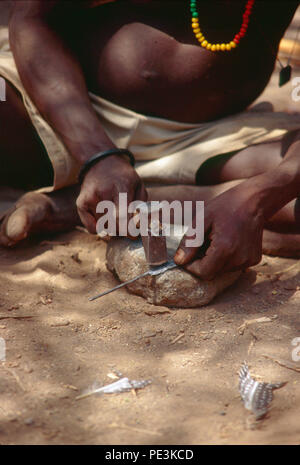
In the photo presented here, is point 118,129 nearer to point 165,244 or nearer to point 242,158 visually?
point 242,158

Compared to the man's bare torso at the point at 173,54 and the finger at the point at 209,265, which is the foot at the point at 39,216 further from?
the finger at the point at 209,265

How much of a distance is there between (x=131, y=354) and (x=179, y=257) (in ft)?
1.37

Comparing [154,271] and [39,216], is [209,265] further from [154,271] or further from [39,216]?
[39,216]

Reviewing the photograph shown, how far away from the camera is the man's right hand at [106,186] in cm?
219

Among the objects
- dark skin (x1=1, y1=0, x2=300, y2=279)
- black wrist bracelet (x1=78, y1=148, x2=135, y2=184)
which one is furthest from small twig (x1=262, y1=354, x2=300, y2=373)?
black wrist bracelet (x1=78, y1=148, x2=135, y2=184)

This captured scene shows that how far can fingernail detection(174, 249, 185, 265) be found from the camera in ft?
6.76

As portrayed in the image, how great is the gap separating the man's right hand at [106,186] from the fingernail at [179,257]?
29cm

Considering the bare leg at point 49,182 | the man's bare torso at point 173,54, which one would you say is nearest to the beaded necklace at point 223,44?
the man's bare torso at point 173,54

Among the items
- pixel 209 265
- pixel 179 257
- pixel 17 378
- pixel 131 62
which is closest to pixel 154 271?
pixel 179 257

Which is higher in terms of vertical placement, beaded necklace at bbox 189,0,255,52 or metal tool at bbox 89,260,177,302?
beaded necklace at bbox 189,0,255,52

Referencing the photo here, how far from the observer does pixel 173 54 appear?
2.49 meters

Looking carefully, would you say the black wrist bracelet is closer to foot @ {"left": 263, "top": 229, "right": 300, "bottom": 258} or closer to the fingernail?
the fingernail

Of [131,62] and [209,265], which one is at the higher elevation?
[131,62]

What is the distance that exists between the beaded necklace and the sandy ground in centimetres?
98
